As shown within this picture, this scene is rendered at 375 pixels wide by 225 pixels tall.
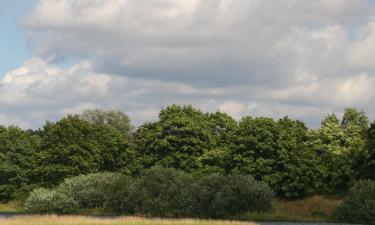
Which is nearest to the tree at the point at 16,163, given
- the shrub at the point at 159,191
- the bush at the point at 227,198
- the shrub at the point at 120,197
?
the shrub at the point at 120,197

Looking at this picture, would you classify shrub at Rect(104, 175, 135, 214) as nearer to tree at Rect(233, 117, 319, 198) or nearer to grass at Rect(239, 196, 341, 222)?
grass at Rect(239, 196, 341, 222)

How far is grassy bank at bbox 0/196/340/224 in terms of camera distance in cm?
7431

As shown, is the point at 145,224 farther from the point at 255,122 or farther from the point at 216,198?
the point at 255,122

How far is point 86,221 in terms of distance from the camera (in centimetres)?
6316

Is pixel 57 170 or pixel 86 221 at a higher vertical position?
pixel 57 170

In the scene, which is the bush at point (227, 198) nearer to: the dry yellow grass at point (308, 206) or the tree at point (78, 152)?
the dry yellow grass at point (308, 206)

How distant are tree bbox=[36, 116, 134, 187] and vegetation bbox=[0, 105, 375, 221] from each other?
158 millimetres

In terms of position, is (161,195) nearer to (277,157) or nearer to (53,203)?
(53,203)

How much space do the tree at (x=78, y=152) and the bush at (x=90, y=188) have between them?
11.2m

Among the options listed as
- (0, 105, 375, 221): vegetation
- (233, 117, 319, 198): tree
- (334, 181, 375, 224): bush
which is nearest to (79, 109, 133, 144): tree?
(0, 105, 375, 221): vegetation

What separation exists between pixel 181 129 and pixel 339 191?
26.7 meters

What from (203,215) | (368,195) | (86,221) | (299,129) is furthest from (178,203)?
(299,129)

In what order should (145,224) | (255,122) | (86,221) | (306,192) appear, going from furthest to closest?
(255,122) < (306,192) < (86,221) < (145,224)

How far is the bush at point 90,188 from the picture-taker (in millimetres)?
87244
